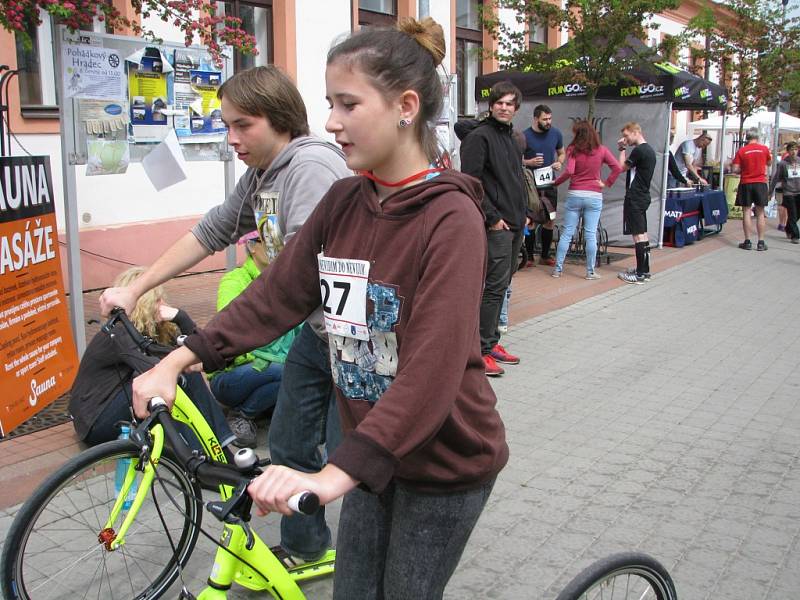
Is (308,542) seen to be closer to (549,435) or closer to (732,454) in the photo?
(549,435)

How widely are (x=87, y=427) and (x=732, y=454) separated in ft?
11.3

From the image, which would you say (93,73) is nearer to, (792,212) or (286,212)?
(286,212)

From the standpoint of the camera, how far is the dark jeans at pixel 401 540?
1.86 meters

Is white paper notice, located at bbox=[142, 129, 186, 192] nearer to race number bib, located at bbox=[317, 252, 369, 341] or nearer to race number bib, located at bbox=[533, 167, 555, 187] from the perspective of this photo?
race number bib, located at bbox=[317, 252, 369, 341]

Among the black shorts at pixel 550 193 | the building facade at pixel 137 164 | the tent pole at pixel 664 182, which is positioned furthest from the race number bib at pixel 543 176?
the tent pole at pixel 664 182

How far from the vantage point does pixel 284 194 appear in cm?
278

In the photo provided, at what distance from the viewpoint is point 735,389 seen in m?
5.95

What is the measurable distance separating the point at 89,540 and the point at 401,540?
170 cm

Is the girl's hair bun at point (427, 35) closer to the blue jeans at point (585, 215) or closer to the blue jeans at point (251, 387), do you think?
the blue jeans at point (251, 387)

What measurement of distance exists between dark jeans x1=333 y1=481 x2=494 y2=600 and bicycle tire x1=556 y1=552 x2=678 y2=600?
1.41ft

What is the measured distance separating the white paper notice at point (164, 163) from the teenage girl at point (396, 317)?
3.85 meters

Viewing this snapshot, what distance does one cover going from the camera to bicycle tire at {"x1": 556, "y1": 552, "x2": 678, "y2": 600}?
2.16 metres

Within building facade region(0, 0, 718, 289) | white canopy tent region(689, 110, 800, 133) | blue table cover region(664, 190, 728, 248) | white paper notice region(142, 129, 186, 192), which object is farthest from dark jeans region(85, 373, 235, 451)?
white canopy tent region(689, 110, 800, 133)

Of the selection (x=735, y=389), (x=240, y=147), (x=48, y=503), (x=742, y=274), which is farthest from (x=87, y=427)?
(x=742, y=274)
